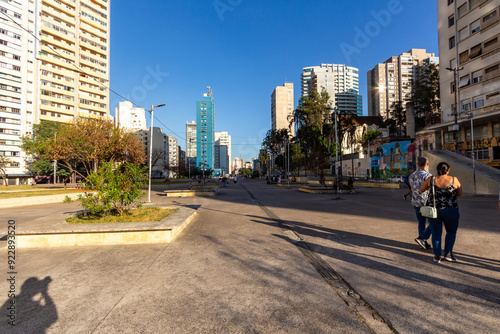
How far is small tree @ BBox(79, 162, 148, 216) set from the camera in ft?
23.1

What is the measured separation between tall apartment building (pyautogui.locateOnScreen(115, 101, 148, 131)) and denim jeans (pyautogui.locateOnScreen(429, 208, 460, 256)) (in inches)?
4359

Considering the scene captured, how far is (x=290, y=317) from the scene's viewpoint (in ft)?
8.70

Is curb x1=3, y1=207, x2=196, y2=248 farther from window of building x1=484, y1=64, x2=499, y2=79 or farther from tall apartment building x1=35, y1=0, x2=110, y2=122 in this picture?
tall apartment building x1=35, y1=0, x2=110, y2=122

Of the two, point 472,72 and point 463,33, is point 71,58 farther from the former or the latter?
point 472,72

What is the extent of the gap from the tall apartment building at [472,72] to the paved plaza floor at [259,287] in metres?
26.5

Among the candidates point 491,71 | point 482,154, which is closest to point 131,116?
point 491,71

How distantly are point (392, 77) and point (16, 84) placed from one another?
562ft

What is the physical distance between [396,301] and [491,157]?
33.6 meters

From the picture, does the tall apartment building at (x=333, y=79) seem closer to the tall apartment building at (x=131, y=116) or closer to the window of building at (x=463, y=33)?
the tall apartment building at (x=131, y=116)

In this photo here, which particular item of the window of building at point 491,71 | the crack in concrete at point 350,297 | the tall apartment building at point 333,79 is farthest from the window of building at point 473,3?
the tall apartment building at point 333,79

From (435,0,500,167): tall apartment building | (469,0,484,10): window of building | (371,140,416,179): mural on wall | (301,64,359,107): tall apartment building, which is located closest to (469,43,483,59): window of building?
(435,0,500,167): tall apartment building

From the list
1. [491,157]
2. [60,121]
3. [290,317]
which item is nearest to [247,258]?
[290,317]

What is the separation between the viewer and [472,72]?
94.1 feet

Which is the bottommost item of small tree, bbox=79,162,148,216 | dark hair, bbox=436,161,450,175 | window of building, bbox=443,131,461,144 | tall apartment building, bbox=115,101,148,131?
small tree, bbox=79,162,148,216
